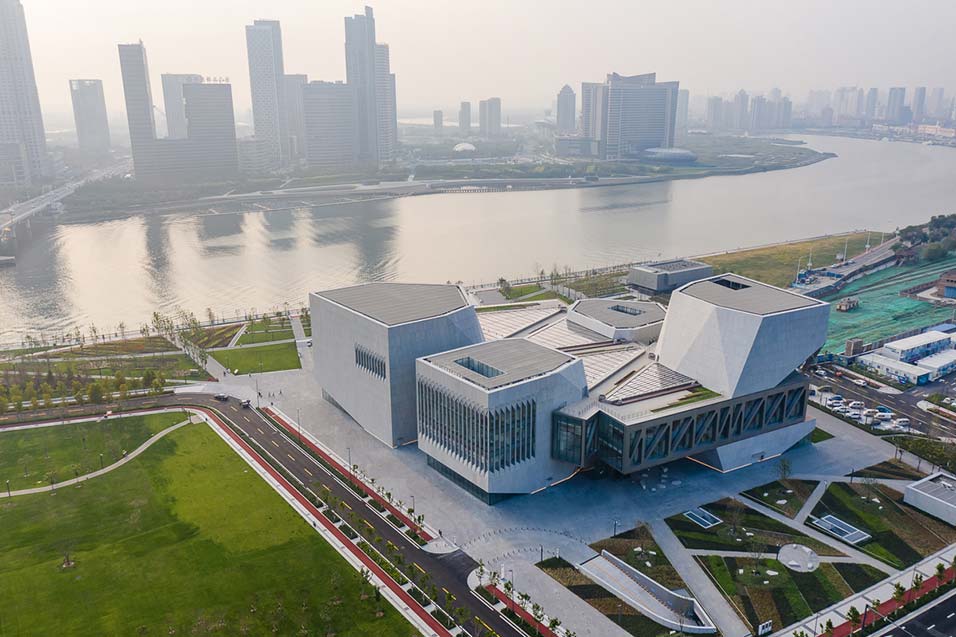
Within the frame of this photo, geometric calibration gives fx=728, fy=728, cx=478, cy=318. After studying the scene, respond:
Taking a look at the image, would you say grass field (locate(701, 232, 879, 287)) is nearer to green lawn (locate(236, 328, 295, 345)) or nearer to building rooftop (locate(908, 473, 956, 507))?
building rooftop (locate(908, 473, 956, 507))

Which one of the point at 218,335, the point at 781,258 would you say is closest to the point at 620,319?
the point at 218,335

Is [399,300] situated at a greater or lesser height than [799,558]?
greater

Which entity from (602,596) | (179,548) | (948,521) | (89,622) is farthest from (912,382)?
(89,622)

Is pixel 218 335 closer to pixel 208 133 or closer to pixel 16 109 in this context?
pixel 208 133

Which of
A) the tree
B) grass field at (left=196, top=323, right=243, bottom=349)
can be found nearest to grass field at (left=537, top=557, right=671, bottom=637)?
the tree

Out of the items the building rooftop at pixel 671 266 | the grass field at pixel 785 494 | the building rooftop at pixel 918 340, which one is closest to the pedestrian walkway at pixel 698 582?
the grass field at pixel 785 494
